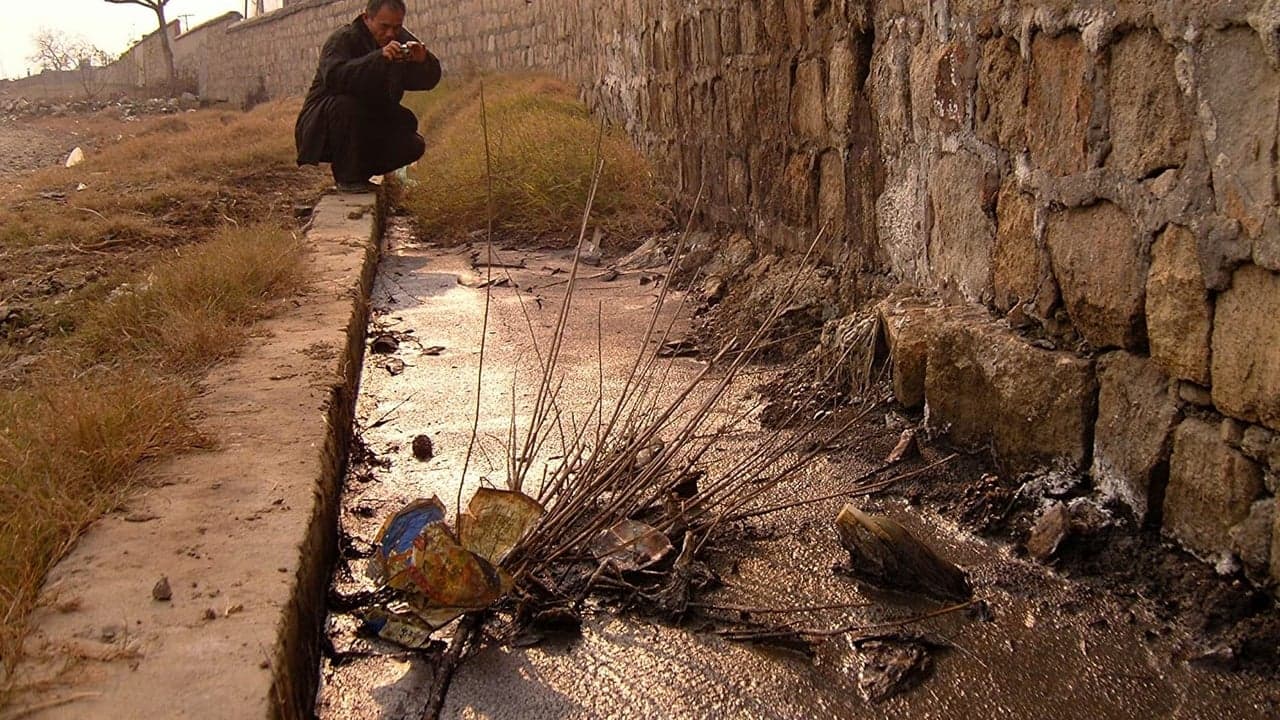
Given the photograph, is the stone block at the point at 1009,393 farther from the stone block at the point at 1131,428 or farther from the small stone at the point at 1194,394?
the small stone at the point at 1194,394

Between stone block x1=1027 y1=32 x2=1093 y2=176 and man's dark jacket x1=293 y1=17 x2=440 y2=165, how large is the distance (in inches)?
184

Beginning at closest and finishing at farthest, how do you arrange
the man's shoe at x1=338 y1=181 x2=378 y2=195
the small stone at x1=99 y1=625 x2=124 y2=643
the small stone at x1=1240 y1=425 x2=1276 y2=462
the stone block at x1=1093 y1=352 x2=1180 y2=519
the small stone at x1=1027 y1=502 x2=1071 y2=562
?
1. the small stone at x1=99 y1=625 x2=124 y2=643
2. the small stone at x1=1240 y1=425 x2=1276 y2=462
3. the stone block at x1=1093 y1=352 x2=1180 y2=519
4. the small stone at x1=1027 y1=502 x2=1071 y2=562
5. the man's shoe at x1=338 y1=181 x2=378 y2=195

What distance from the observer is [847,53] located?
3262mm

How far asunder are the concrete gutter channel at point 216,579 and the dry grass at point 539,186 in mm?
3085

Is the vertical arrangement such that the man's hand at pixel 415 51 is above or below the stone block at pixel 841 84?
above

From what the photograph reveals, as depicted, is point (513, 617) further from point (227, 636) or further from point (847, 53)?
point (847, 53)

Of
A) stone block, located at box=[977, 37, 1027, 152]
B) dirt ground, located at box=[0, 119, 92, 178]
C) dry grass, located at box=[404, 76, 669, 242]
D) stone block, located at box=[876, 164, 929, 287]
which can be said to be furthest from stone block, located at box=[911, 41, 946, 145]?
dirt ground, located at box=[0, 119, 92, 178]

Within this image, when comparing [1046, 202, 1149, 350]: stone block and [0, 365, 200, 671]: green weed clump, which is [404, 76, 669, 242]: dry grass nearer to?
[0, 365, 200, 671]: green weed clump

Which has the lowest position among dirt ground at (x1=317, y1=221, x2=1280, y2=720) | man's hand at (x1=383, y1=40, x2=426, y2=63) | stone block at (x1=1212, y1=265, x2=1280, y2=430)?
dirt ground at (x1=317, y1=221, x2=1280, y2=720)

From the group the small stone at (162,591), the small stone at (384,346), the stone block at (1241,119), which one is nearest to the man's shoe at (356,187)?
the small stone at (384,346)

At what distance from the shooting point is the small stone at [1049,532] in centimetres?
208

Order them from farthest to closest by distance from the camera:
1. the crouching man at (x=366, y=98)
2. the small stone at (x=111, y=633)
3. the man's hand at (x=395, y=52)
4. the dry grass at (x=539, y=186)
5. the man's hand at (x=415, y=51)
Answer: the crouching man at (x=366, y=98)
the man's hand at (x=415, y=51)
the man's hand at (x=395, y=52)
the dry grass at (x=539, y=186)
the small stone at (x=111, y=633)

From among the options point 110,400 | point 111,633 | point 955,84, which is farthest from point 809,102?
point 111,633

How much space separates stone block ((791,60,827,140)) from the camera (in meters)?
3.51
